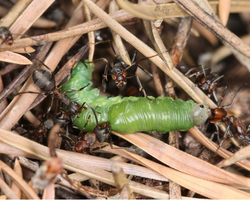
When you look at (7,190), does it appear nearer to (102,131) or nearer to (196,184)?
(102,131)

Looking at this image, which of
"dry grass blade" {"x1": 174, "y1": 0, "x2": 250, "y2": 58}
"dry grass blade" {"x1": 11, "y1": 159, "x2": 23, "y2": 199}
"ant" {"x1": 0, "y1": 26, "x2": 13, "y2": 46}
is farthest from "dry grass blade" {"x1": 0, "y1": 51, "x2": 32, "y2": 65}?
"dry grass blade" {"x1": 174, "y1": 0, "x2": 250, "y2": 58}

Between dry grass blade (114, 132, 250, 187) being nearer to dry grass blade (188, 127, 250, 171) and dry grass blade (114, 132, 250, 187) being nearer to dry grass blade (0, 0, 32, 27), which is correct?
dry grass blade (188, 127, 250, 171)

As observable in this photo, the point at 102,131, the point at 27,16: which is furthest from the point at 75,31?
the point at 102,131

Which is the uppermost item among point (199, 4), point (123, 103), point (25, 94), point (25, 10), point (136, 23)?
point (136, 23)

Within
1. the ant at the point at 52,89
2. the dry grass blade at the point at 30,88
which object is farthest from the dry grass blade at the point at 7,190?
the ant at the point at 52,89

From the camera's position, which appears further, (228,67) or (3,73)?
(228,67)

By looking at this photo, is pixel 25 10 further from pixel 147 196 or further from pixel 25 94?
pixel 147 196

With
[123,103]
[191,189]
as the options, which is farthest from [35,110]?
[191,189]
